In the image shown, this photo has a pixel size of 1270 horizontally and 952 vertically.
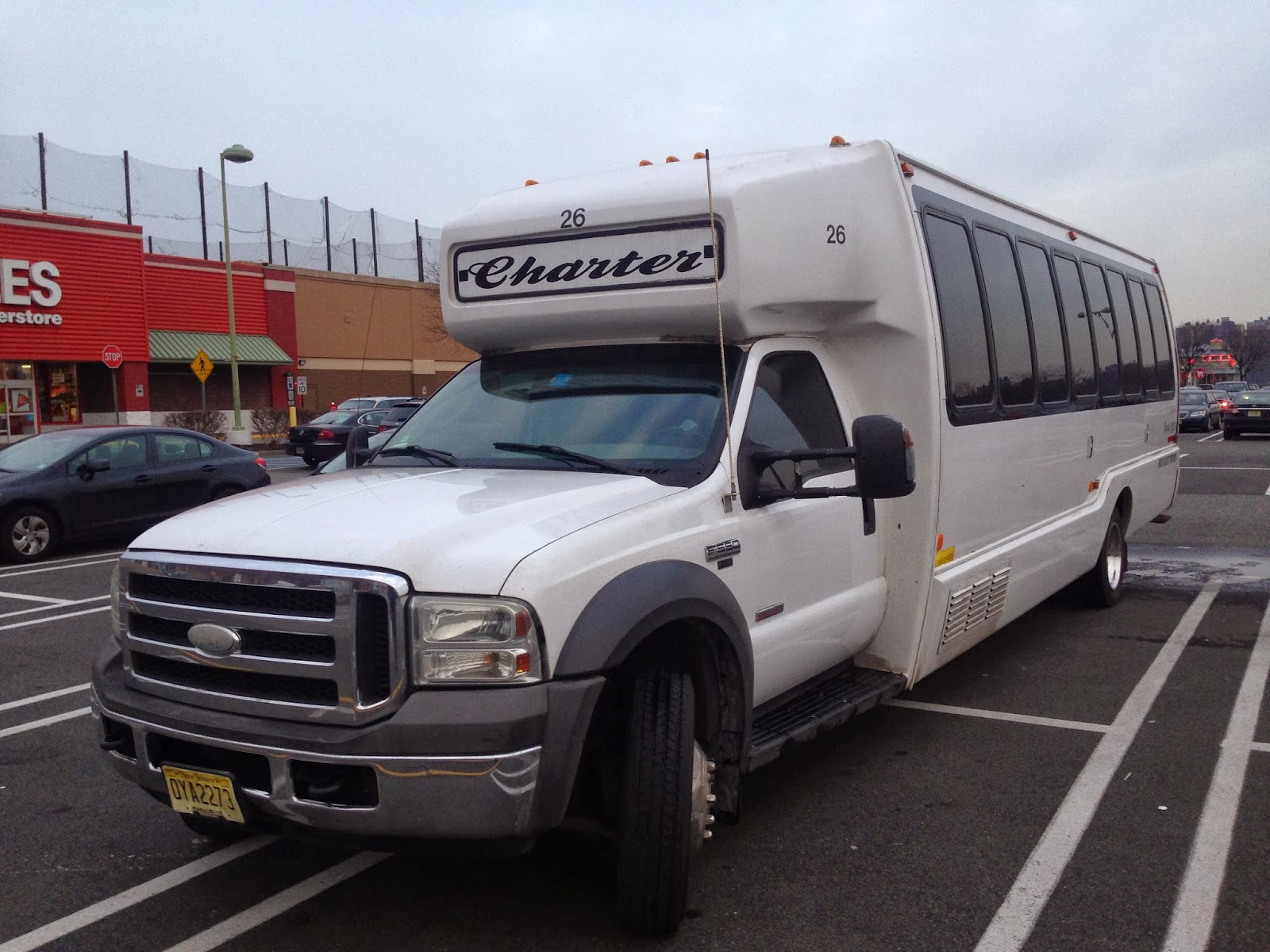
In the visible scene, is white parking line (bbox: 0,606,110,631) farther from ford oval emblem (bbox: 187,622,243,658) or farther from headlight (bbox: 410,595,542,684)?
headlight (bbox: 410,595,542,684)

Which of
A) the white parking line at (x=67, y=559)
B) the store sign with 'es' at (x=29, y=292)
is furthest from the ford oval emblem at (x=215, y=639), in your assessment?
the store sign with 'es' at (x=29, y=292)

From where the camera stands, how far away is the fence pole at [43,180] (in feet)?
179

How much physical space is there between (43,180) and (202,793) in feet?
196

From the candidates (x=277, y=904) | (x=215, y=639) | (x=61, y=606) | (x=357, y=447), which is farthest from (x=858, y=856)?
(x=61, y=606)

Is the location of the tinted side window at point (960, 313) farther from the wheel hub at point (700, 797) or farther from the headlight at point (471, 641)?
the headlight at point (471, 641)

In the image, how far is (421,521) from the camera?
3.42 metres

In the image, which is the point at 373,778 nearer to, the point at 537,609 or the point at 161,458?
the point at 537,609

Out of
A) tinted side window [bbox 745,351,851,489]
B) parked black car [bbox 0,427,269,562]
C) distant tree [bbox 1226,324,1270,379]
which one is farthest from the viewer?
distant tree [bbox 1226,324,1270,379]

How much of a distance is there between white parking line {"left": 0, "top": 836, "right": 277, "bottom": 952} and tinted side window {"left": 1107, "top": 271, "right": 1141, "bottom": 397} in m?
6.96

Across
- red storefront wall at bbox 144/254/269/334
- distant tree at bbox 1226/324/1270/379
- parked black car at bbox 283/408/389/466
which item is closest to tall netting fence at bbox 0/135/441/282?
red storefront wall at bbox 144/254/269/334

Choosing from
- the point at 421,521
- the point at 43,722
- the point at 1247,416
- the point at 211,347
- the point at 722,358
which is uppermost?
the point at 211,347

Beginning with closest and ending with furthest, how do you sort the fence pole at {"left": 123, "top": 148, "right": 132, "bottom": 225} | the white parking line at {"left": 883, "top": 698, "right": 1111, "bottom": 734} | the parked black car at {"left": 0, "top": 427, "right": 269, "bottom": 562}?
the white parking line at {"left": 883, "top": 698, "right": 1111, "bottom": 734}
the parked black car at {"left": 0, "top": 427, "right": 269, "bottom": 562}
the fence pole at {"left": 123, "top": 148, "right": 132, "bottom": 225}

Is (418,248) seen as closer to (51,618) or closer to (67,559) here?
(67,559)

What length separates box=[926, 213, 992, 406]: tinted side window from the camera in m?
5.48
